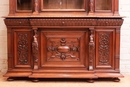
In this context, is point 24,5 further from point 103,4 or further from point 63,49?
point 103,4

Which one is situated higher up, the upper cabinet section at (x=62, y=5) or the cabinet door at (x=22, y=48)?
the upper cabinet section at (x=62, y=5)

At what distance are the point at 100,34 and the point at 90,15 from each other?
0.68 feet

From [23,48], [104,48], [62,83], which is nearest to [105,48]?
[104,48]

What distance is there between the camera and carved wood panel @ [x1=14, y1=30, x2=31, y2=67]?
2439mm

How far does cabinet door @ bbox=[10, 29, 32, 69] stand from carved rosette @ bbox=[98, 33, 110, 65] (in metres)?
0.69

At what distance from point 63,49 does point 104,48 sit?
399 mm

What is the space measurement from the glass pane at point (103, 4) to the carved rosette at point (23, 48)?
2.52 feet

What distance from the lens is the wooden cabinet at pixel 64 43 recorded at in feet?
7.84

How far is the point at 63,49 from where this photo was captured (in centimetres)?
242

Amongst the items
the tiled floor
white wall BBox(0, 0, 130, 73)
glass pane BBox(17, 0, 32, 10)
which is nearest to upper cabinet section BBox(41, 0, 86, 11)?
glass pane BBox(17, 0, 32, 10)

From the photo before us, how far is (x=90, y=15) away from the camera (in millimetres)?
2387

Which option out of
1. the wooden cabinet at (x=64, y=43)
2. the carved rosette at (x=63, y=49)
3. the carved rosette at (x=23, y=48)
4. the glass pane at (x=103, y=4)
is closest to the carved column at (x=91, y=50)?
the wooden cabinet at (x=64, y=43)

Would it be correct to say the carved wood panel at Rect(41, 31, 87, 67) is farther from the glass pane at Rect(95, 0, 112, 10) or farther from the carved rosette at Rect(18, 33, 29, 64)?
the glass pane at Rect(95, 0, 112, 10)

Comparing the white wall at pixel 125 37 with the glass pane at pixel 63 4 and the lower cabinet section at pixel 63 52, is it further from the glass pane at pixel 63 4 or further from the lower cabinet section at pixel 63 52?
the glass pane at pixel 63 4
